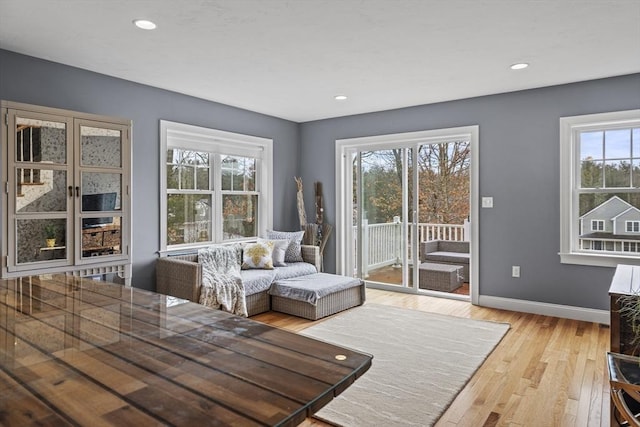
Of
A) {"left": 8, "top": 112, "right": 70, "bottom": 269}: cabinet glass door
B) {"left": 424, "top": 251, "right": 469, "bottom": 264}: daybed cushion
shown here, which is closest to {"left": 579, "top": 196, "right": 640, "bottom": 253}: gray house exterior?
{"left": 424, "top": 251, "right": 469, "bottom": 264}: daybed cushion

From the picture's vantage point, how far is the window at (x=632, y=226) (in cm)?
398

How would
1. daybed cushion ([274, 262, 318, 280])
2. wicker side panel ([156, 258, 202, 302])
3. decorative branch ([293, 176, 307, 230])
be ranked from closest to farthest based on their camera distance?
1. wicker side panel ([156, 258, 202, 302])
2. daybed cushion ([274, 262, 318, 280])
3. decorative branch ([293, 176, 307, 230])

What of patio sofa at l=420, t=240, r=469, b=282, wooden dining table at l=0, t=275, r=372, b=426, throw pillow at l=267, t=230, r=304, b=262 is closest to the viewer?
wooden dining table at l=0, t=275, r=372, b=426

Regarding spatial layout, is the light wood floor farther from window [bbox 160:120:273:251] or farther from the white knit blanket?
window [bbox 160:120:273:251]

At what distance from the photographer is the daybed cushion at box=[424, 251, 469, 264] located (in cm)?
606

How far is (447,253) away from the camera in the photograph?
637cm

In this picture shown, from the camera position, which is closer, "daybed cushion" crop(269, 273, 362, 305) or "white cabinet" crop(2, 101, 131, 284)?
"white cabinet" crop(2, 101, 131, 284)

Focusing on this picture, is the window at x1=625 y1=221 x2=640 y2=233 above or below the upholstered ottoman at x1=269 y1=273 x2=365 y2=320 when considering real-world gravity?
above

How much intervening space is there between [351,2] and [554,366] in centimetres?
297

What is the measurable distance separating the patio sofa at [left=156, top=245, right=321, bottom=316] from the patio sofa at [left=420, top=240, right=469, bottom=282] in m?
2.19

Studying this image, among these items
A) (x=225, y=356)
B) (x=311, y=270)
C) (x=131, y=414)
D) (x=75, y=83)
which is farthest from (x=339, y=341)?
(x=75, y=83)

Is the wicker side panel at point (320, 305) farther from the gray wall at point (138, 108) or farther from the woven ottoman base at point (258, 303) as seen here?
the gray wall at point (138, 108)

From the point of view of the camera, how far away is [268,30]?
2.87 metres

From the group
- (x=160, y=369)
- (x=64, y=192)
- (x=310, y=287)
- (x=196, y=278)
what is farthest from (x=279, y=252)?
(x=160, y=369)
